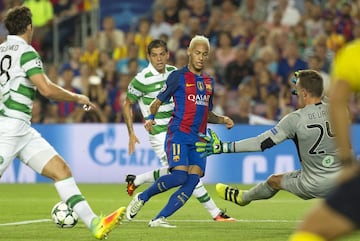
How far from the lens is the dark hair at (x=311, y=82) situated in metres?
9.54

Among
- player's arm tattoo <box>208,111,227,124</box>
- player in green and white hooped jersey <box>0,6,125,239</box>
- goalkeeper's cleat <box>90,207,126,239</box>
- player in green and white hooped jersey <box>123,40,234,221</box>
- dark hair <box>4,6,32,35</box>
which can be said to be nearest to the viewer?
goalkeeper's cleat <box>90,207,126,239</box>

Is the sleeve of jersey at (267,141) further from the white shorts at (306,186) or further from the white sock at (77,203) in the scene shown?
the white sock at (77,203)

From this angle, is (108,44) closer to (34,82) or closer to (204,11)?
(204,11)

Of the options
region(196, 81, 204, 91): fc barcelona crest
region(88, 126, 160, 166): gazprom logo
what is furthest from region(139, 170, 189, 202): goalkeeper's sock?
region(88, 126, 160, 166): gazprom logo

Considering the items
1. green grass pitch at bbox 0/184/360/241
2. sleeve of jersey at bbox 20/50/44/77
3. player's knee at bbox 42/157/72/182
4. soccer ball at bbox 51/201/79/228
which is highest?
sleeve of jersey at bbox 20/50/44/77

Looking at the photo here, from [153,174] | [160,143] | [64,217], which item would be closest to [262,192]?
[64,217]

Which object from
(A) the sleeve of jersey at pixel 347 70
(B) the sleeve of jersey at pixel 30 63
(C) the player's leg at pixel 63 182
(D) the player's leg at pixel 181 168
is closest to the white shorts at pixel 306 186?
(D) the player's leg at pixel 181 168

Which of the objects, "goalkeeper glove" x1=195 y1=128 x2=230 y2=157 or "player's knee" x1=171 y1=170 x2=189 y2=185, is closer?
"goalkeeper glove" x1=195 y1=128 x2=230 y2=157

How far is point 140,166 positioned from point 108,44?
453cm

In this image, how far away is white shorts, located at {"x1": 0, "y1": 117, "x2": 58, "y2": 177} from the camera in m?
8.80

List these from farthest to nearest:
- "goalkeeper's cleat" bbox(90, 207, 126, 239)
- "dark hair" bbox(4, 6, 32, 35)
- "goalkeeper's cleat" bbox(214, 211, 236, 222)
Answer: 1. "goalkeeper's cleat" bbox(214, 211, 236, 222)
2. "dark hair" bbox(4, 6, 32, 35)
3. "goalkeeper's cleat" bbox(90, 207, 126, 239)

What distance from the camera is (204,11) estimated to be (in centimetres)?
2200

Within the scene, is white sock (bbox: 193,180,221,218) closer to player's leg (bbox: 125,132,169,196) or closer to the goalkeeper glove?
player's leg (bbox: 125,132,169,196)

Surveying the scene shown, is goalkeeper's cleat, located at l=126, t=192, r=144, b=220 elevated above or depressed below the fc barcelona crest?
below
